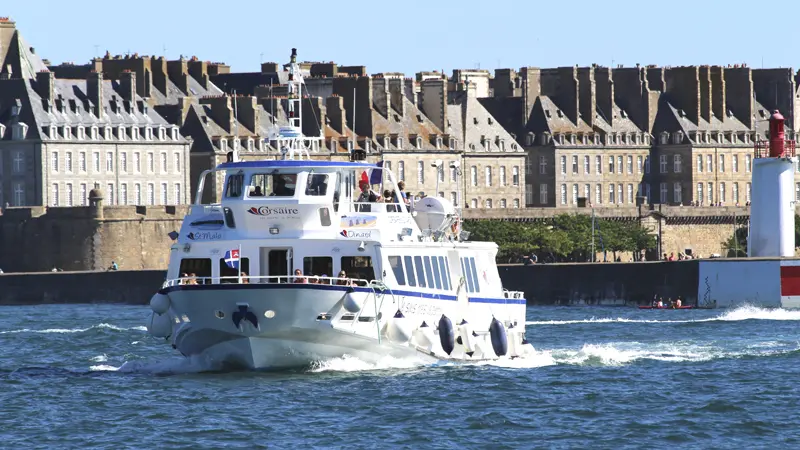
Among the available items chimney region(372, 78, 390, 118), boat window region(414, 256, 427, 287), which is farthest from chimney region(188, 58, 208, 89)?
boat window region(414, 256, 427, 287)

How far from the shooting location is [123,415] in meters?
51.8

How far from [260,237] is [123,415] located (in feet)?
22.9

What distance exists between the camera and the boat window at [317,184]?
57625mm

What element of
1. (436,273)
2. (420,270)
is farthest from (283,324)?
(436,273)

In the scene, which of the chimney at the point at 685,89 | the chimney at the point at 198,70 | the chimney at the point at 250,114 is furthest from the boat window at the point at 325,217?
the chimney at the point at 685,89

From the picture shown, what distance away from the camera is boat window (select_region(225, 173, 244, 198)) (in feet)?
189

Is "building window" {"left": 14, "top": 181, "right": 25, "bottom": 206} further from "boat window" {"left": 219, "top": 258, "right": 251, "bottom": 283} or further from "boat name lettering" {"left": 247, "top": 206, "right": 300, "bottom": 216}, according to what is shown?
"boat name lettering" {"left": 247, "top": 206, "right": 300, "bottom": 216}

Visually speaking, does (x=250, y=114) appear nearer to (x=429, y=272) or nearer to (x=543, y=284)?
(x=543, y=284)

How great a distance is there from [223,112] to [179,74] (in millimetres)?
9479

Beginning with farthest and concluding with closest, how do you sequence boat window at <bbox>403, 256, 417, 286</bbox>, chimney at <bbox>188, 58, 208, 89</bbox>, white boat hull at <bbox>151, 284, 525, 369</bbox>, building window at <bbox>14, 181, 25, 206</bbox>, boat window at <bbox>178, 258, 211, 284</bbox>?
chimney at <bbox>188, 58, 208, 89</bbox>, building window at <bbox>14, 181, 25, 206</bbox>, boat window at <bbox>403, 256, 417, 286</bbox>, boat window at <bbox>178, 258, 211, 284</bbox>, white boat hull at <bbox>151, 284, 525, 369</bbox>

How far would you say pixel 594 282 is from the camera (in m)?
112

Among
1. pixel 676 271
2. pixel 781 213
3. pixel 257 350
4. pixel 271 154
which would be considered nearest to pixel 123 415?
pixel 257 350

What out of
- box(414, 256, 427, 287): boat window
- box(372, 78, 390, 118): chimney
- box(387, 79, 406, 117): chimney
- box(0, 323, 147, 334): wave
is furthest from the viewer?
box(387, 79, 406, 117): chimney

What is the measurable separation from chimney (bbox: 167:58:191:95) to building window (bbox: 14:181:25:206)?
58.5 feet
